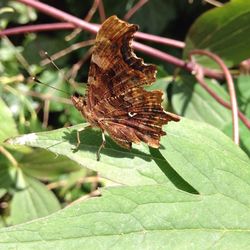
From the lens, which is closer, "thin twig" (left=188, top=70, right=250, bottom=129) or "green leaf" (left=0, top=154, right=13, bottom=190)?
"thin twig" (left=188, top=70, right=250, bottom=129)

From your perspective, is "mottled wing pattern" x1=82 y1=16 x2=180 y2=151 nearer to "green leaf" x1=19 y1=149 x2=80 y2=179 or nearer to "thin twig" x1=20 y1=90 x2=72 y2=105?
"green leaf" x1=19 y1=149 x2=80 y2=179

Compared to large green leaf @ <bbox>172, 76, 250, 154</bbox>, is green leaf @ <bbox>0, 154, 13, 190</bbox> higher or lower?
lower

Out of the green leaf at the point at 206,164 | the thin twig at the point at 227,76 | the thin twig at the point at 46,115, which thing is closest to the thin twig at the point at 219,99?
the thin twig at the point at 227,76

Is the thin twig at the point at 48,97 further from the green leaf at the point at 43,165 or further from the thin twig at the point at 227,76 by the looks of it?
the thin twig at the point at 227,76

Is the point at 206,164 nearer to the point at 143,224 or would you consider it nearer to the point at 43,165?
the point at 143,224

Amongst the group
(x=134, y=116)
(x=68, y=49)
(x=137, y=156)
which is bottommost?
(x=137, y=156)

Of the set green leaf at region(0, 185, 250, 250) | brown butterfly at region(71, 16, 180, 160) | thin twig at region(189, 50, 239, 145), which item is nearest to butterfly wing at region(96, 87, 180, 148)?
brown butterfly at region(71, 16, 180, 160)

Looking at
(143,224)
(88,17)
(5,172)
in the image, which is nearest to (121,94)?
(143,224)

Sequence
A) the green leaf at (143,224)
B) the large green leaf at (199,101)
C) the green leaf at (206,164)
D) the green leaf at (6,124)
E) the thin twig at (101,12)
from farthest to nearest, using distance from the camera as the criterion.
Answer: the thin twig at (101,12)
the large green leaf at (199,101)
the green leaf at (6,124)
the green leaf at (206,164)
the green leaf at (143,224)

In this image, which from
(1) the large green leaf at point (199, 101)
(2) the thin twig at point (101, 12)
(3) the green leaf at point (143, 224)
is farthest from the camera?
(2) the thin twig at point (101, 12)
